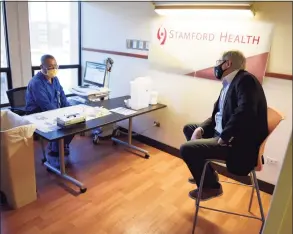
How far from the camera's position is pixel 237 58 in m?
1.71

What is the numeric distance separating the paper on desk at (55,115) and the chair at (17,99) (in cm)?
38

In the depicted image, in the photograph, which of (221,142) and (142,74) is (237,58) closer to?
(221,142)

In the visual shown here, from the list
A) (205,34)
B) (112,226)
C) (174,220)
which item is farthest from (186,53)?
(112,226)

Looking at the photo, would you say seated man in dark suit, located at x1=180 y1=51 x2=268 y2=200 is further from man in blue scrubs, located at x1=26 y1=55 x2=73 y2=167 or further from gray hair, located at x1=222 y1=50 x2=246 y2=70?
man in blue scrubs, located at x1=26 y1=55 x2=73 y2=167

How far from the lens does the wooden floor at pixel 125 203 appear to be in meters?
1.84

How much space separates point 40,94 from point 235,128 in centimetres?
174

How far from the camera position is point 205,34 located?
2434 millimetres

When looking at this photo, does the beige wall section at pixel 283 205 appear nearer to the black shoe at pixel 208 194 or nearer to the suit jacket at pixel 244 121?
the suit jacket at pixel 244 121

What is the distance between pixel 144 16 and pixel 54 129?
1.74 metres

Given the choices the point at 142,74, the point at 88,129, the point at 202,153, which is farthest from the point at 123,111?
the point at 202,153

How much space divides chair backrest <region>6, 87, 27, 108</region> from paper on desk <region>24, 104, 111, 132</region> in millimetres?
521

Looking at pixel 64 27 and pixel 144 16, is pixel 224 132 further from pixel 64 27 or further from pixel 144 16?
pixel 64 27

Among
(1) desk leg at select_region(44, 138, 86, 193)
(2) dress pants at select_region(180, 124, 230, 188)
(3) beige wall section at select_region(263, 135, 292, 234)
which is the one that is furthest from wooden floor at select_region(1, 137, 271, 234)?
(3) beige wall section at select_region(263, 135, 292, 234)

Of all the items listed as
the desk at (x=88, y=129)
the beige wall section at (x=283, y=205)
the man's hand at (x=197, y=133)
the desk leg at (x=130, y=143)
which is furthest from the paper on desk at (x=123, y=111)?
the beige wall section at (x=283, y=205)
